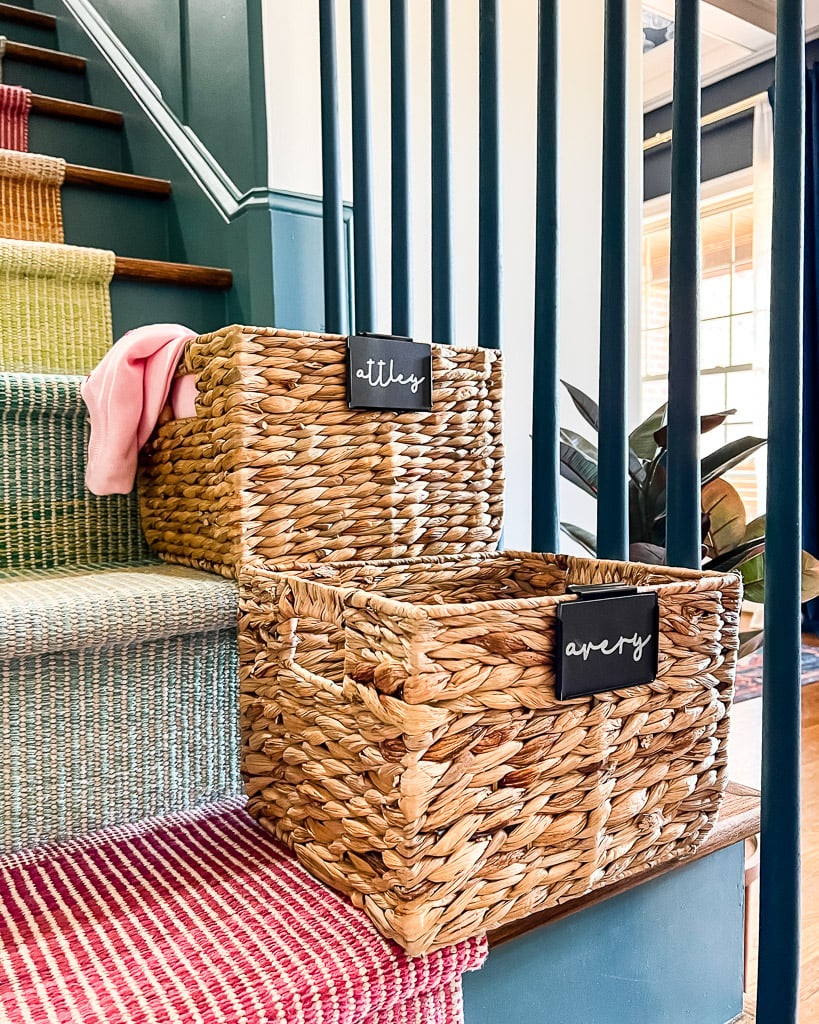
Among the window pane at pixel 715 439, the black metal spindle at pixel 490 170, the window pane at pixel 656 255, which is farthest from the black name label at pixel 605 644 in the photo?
the window pane at pixel 656 255

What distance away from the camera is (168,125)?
1.58 metres

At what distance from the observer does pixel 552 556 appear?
88 centimetres

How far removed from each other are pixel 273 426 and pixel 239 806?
1.24 feet

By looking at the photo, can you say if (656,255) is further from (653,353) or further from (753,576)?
(753,576)

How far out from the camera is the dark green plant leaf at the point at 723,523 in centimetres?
143

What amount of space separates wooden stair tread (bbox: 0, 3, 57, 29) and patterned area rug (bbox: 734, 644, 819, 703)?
108 inches

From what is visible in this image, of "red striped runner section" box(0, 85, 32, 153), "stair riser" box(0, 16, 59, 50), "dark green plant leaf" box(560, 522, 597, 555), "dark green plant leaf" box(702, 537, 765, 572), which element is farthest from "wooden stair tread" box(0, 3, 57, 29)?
"dark green plant leaf" box(702, 537, 765, 572)

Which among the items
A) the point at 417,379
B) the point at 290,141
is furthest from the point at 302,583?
the point at 290,141

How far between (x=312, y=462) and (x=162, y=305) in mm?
650

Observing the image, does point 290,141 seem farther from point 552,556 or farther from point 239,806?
point 239,806

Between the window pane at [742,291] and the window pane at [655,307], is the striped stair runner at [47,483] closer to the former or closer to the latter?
the window pane at [742,291]

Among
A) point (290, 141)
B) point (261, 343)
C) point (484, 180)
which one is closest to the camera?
point (261, 343)

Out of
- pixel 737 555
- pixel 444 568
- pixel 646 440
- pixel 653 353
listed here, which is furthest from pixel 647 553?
pixel 653 353

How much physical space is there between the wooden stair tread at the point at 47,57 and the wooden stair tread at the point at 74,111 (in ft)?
0.52
